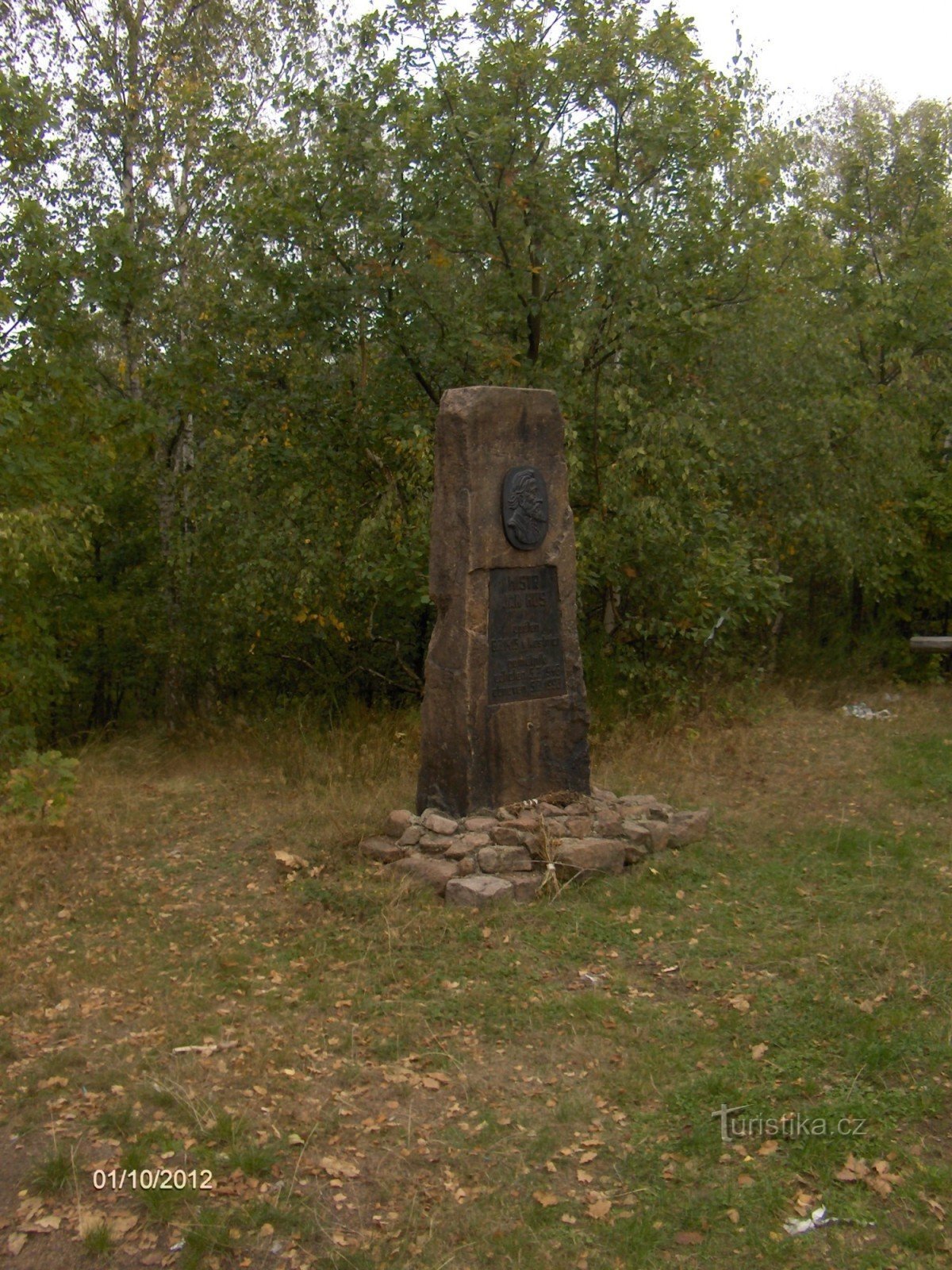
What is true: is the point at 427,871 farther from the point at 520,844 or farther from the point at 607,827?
the point at 607,827

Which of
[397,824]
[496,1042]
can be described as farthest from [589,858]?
[496,1042]

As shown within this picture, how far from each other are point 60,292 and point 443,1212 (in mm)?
8695

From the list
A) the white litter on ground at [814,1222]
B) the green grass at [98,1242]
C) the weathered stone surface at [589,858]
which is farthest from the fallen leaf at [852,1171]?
the weathered stone surface at [589,858]

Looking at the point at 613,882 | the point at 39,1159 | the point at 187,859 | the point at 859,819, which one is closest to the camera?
the point at 39,1159

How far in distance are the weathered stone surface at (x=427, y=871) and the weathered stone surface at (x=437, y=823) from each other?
251mm

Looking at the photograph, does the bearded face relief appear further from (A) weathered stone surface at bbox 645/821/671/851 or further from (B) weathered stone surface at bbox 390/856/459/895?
(B) weathered stone surface at bbox 390/856/459/895

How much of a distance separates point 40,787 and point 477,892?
3.14m

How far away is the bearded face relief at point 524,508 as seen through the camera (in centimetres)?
764

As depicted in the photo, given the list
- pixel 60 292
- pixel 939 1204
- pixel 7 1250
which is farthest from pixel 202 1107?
pixel 60 292

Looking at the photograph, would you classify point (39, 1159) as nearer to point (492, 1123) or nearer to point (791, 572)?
point (492, 1123)

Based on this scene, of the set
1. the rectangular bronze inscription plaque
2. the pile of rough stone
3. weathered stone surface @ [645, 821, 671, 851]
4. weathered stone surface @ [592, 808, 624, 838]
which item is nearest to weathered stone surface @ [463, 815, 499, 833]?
the pile of rough stone

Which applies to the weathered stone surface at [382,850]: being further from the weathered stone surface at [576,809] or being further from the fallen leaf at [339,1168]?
the fallen leaf at [339,1168]

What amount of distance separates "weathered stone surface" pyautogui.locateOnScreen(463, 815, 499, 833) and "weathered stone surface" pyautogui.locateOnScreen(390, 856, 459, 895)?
322mm

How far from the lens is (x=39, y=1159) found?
427 centimetres
